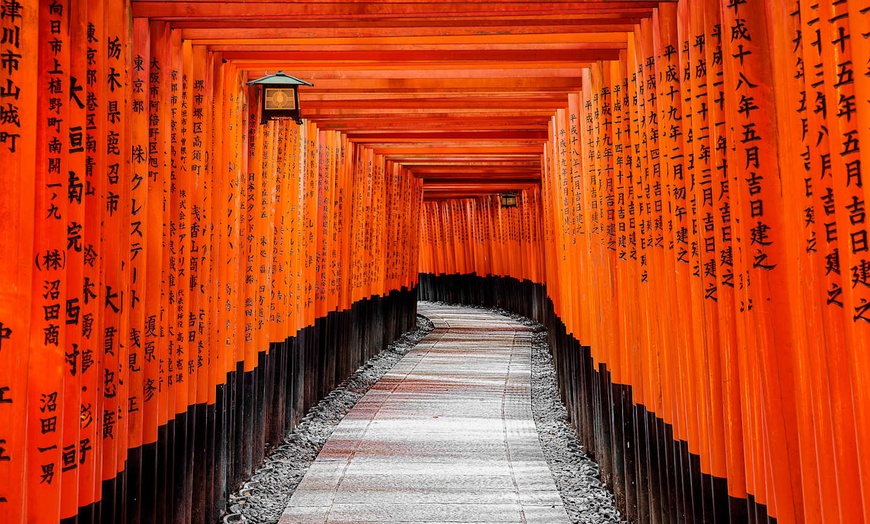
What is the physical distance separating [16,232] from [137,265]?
1320 millimetres

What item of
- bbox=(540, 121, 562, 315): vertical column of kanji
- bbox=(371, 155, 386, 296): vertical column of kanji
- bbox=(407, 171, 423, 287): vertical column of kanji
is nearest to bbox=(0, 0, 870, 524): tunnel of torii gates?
bbox=(540, 121, 562, 315): vertical column of kanji

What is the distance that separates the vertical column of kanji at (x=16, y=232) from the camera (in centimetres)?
241

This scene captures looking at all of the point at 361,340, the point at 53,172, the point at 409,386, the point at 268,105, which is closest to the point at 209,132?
the point at 268,105

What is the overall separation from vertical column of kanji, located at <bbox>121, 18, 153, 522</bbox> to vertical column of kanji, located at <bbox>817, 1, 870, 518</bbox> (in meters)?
3.07

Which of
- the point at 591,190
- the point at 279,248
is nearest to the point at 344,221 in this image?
the point at 279,248

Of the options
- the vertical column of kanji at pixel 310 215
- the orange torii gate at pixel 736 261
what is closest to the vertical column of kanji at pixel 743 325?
the orange torii gate at pixel 736 261

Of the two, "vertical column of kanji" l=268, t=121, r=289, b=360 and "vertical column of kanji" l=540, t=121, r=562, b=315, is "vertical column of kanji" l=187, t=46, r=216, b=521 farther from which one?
"vertical column of kanji" l=540, t=121, r=562, b=315

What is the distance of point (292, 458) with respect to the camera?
6547mm

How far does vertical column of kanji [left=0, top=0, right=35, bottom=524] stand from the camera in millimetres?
2414

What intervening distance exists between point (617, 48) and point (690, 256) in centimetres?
207

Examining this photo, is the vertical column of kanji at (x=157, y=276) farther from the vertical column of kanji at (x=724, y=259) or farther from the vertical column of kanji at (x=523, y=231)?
the vertical column of kanji at (x=523, y=231)

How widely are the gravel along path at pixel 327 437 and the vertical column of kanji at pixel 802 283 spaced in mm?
2885

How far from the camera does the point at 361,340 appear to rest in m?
11.2

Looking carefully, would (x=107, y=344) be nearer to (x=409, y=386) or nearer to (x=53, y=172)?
(x=53, y=172)
